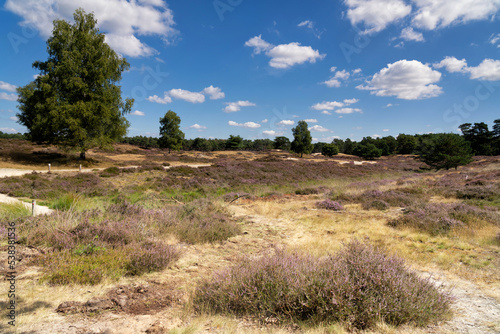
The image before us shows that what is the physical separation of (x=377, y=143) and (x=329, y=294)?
329 ft

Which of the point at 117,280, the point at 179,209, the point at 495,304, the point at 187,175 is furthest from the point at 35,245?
the point at 187,175

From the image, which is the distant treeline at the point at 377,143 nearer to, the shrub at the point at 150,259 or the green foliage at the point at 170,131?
the green foliage at the point at 170,131

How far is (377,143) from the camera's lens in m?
90.0

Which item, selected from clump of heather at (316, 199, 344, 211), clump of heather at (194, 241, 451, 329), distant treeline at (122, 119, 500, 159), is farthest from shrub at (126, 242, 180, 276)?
distant treeline at (122, 119, 500, 159)

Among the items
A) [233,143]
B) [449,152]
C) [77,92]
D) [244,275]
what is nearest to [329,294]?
[244,275]

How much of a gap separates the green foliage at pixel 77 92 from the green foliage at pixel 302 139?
44198mm

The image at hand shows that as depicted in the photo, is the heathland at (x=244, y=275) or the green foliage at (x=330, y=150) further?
the green foliage at (x=330, y=150)

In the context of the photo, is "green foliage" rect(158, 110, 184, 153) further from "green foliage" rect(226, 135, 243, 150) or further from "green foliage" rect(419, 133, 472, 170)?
"green foliage" rect(419, 133, 472, 170)

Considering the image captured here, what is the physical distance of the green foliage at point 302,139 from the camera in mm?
62750

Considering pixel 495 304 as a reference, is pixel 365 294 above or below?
above

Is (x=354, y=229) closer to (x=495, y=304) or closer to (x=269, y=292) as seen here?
(x=495, y=304)

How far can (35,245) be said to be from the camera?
17.0ft

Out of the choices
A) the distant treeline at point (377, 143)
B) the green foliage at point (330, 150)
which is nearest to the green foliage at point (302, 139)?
the green foliage at point (330, 150)

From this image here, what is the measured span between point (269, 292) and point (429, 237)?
6747 millimetres
